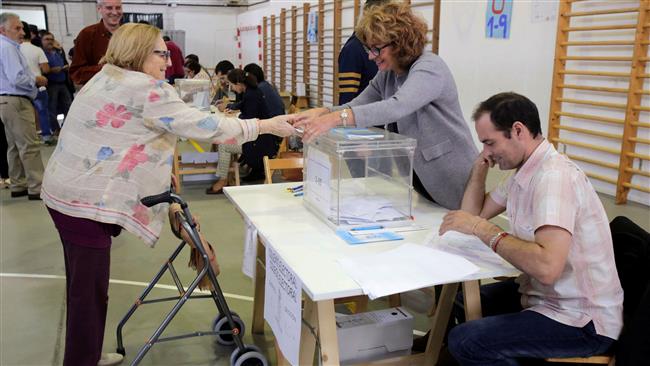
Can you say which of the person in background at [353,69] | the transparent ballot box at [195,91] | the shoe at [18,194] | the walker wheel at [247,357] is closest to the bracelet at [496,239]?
the walker wheel at [247,357]

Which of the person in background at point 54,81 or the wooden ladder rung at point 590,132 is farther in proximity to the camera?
the person in background at point 54,81

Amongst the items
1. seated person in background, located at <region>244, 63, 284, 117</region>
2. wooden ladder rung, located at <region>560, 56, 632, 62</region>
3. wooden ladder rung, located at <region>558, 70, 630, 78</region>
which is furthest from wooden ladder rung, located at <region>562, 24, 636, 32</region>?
seated person in background, located at <region>244, 63, 284, 117</region>

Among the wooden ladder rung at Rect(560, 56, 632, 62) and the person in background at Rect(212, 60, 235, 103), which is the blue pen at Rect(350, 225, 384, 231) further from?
the person in background at Rect(212, 60, 235, 103)

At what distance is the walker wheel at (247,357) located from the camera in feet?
7.32

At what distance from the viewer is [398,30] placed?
2.04 meters

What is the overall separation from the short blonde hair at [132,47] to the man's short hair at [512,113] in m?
1.15

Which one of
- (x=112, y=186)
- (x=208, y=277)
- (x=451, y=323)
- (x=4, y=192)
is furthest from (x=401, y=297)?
(x=4, y=192)

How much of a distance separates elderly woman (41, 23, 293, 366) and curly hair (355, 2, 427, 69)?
0.62m

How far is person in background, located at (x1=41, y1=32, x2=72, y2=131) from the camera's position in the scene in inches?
332

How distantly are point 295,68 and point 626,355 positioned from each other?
10420mm

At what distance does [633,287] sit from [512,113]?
2.05ft

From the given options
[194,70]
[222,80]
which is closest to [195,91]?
[222,80]

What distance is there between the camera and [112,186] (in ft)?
6.27

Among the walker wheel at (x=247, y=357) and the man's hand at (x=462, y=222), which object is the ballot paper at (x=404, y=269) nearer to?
the man's hand at (x=462, y=222)
